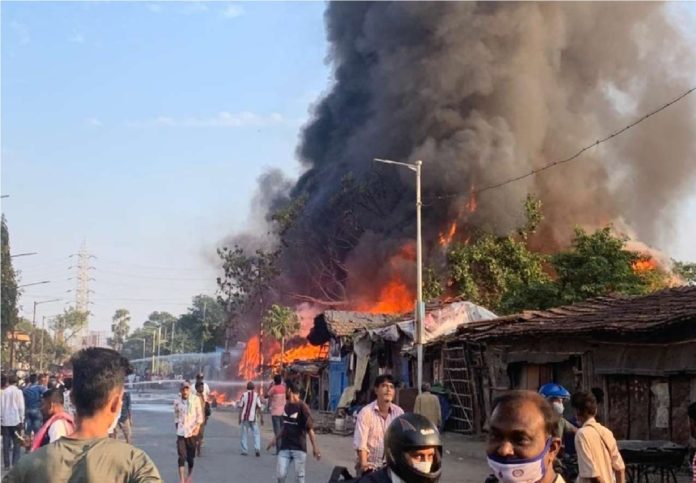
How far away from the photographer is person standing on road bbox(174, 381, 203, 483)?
39.7 feet

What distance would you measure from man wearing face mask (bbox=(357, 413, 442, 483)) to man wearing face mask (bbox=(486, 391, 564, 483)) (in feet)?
1.98

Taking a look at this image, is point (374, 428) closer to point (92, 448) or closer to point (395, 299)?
point (92, 448)

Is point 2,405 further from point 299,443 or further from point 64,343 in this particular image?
point 64,343

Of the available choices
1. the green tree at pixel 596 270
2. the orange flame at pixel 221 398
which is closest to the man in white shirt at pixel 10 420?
the green tree at pixel 596 270

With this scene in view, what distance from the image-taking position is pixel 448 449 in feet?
60.3

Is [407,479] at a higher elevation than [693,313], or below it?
below

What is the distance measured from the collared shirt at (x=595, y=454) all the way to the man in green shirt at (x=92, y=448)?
3.86 metres

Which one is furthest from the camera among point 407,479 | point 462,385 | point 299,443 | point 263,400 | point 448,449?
point 263,400

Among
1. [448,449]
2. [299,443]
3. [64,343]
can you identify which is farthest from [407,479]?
[64,343]

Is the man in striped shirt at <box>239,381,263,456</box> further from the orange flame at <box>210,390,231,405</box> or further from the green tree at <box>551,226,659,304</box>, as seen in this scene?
the orange flame at <box>210,390,231,405</box>

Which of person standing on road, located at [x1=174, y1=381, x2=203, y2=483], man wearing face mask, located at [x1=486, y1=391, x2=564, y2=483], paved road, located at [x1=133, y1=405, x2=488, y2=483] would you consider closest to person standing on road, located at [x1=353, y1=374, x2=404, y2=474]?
man wearing face mask, located at [x1=486, y1=391, x2=564, y2=483]

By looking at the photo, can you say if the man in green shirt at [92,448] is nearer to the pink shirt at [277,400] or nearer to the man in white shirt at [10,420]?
the man in white shirt at [10,420]

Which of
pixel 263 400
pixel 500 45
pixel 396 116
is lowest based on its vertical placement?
pixel 263 400

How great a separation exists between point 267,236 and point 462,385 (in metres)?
41.2
